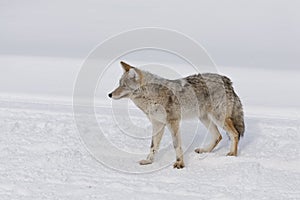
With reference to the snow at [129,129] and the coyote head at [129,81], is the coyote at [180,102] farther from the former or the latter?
the snow at [129,129]

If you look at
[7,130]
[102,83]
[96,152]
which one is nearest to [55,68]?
[102,83]

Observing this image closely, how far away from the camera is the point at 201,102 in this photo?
245 inches

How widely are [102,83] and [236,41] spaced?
5.87 meters

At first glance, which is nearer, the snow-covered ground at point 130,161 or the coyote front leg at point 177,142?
the snow-covered ground at point 130,161

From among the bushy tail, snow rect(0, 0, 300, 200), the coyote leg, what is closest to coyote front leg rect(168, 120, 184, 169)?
snow rect(0, 0, 300, 200)

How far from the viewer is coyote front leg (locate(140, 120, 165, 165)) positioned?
6.12 meters

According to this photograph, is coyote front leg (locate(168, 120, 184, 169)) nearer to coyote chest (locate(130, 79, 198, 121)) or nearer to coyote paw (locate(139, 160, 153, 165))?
coyote chest (locate(130, 79, 198, 121))

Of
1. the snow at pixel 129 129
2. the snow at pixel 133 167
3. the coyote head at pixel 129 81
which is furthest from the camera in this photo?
the coyote head at pixel 129 81

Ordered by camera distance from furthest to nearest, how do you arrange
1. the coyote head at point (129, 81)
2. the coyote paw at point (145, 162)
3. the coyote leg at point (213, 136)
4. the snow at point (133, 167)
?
the coyote leg at point (213, 136) < the coyote paw at point (145, 162) < the coyote head at point (129, 81) < the snow at point (133, 167)

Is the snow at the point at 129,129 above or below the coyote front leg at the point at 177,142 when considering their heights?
below

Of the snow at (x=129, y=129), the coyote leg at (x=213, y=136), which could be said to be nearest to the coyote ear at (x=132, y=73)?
the snow at (x=129, y=129)

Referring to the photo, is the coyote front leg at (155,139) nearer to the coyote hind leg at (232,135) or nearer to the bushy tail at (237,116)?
the coyote hind leg at (232,135)

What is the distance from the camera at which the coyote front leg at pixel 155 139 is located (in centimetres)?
612

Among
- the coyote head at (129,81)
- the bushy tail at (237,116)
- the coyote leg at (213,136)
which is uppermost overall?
the coyote head at (129,81)
